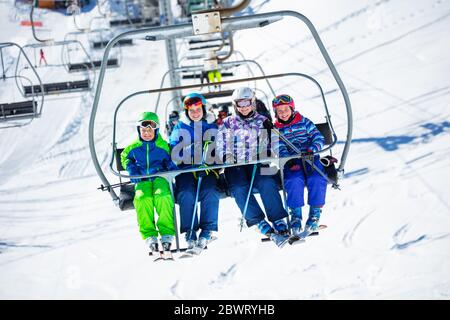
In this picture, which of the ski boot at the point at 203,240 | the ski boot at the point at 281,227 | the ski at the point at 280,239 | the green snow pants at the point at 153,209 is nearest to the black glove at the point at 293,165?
the ski boot at the point at 281,227

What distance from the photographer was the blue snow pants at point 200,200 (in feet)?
11.4

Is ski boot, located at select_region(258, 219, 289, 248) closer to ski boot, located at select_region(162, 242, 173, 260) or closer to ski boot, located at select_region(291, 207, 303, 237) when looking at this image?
ski boot, located at select_region(291, 207, 303, 237)

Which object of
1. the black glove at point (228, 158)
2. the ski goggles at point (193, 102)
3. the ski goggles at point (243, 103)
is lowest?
the black glove at point (228, 158)

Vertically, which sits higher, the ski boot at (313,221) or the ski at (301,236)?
the ski boot at (313,221)

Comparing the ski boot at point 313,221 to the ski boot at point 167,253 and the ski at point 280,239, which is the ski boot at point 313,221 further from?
the ski boot at point 167,253

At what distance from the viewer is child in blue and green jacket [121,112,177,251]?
3.37m

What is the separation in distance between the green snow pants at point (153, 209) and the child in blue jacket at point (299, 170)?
885mm

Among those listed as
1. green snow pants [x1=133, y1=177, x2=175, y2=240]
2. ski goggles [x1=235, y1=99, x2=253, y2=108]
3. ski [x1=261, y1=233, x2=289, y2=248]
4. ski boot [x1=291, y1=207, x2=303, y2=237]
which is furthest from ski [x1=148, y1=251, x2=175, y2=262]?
ski goggles [x1=235, y1=99, x2=253, y2=108]

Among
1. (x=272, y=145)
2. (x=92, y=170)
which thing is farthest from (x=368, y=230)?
(x=92, y=170)

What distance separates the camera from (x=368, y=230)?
7.61m

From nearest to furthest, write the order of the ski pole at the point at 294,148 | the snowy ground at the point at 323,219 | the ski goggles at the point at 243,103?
the ski pole at the point at 294,148 < the ski goggles at the point at 243,103 < the snowy ground at the point at 323,219

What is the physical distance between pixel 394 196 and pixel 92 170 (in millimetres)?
6043

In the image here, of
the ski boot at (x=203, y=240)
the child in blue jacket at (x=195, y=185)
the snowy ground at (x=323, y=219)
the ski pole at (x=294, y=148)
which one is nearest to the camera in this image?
the ski pole at (x=294, y=148)
